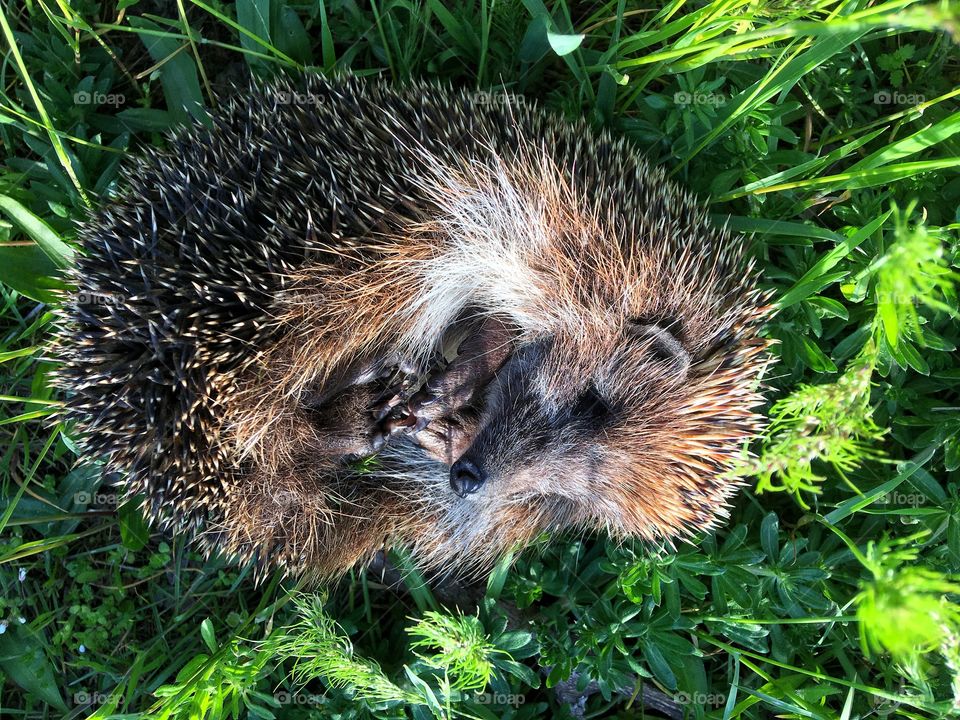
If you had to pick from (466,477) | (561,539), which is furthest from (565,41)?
(561,539)

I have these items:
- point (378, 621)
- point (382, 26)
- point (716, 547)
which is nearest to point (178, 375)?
point (378, 621)

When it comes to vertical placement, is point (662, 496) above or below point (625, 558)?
above

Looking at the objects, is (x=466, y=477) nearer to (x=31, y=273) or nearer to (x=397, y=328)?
(x=397, y=328)

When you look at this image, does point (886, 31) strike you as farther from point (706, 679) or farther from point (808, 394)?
point (706, 679)

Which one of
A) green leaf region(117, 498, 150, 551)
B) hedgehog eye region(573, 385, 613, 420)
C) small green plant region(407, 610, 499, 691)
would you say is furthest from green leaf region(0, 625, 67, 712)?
hedgehog eye region(573, 385, 613, 420)

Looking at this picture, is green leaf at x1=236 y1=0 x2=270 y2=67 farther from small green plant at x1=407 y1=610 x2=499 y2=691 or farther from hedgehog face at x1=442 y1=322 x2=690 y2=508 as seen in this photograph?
small green plant at x1=407 y1=610 x2=499 y2=691

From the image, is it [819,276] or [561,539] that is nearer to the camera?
[819,276]
